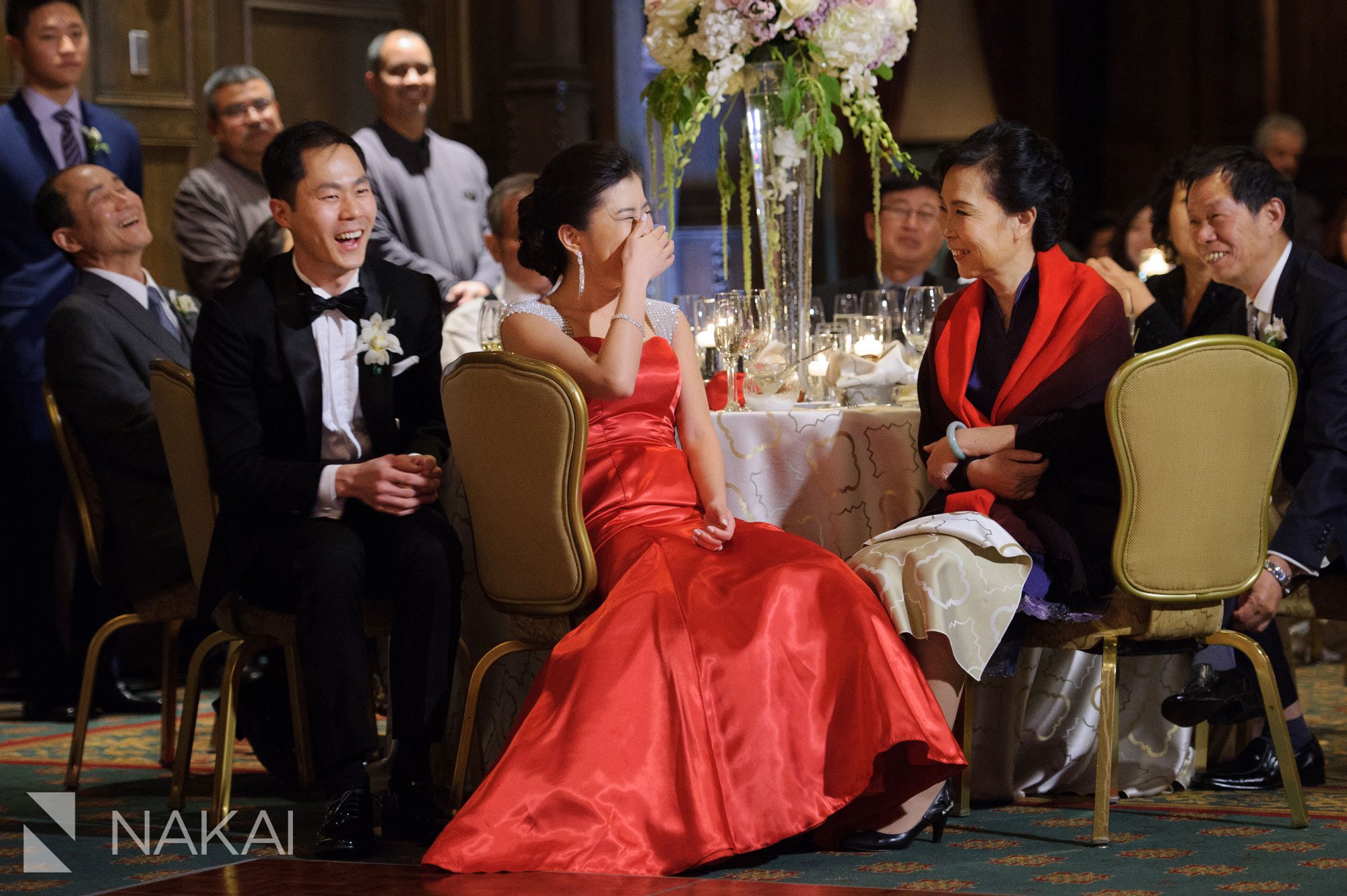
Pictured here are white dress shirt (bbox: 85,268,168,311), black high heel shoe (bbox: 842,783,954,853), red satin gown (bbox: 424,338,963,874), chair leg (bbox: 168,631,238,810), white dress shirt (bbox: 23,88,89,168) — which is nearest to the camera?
red satin gown (bbox: 424,338,963,874)

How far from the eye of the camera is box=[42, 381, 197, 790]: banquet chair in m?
3.73

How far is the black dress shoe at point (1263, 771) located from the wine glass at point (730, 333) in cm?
126

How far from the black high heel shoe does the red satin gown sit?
0.03 m

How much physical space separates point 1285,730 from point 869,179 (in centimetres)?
499

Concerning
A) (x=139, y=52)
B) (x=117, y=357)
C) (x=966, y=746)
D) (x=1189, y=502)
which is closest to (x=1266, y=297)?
(x=1189, y=502)

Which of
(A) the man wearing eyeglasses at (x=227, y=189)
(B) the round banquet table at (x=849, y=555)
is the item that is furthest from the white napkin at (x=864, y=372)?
(A) the man wearing eyeglasses at (x=227, y=189)

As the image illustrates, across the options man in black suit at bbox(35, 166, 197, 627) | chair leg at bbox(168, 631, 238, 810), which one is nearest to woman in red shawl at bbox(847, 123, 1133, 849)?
chair leg at bbox(168, 631, 238, 810)

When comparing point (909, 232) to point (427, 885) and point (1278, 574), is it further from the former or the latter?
point (427, 885)

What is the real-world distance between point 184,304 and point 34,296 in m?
0.79

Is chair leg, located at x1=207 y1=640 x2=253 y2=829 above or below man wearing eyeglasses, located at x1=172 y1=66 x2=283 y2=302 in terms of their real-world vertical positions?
below

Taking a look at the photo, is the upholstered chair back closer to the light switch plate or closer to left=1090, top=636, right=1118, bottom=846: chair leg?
left=1090, top=636, right=1118, bottom=846: chair leg

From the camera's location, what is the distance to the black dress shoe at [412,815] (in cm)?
305

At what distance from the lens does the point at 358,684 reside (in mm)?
3006

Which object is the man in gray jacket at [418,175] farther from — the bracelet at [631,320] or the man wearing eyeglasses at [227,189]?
the bracelet at [631,320]
